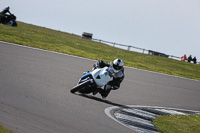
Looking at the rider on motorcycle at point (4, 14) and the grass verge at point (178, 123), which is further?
the rider on motorcycle at point (4, 14)

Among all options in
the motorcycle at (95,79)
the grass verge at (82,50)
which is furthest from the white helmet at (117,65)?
the grass verge at (82,50)

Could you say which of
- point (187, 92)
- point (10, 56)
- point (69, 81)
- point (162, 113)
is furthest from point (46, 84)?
point (187, 92)

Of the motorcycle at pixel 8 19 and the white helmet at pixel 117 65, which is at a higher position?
the motorcycle at pixel 8 19

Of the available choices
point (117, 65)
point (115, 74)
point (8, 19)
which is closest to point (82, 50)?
point (8, 19)

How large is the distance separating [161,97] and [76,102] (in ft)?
16.4

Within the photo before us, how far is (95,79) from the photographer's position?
A: 9.63m

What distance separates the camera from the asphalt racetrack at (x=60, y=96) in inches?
249

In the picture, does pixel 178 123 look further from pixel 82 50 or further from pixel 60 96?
pixel 82 50

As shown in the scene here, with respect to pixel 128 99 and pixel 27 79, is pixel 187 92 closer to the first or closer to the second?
pixel 128 99

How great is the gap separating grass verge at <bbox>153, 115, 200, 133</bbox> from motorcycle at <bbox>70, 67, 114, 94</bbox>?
1642 mm

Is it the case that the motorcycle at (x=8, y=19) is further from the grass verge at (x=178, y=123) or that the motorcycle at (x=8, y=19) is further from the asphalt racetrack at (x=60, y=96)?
the grass verge at (x=178, y=123)

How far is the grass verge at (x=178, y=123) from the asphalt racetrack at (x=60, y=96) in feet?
4.06

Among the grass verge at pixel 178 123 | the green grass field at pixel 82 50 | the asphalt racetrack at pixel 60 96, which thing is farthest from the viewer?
the green grass field at pixel 82 50

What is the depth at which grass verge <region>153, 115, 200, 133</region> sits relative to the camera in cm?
833
